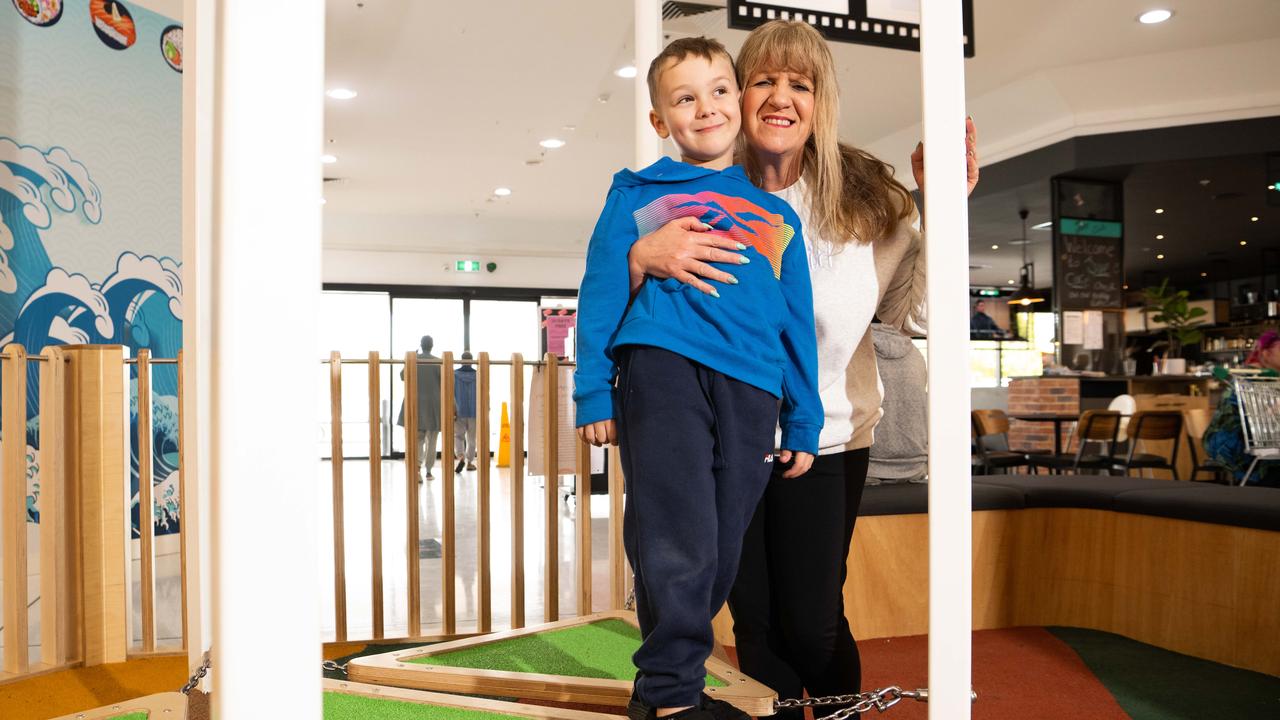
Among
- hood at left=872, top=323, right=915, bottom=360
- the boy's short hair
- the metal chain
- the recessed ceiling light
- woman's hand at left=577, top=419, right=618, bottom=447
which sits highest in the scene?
the recessed ceiling light

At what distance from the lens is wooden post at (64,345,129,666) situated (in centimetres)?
301

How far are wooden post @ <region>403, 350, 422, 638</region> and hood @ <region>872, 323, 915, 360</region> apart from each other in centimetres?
174

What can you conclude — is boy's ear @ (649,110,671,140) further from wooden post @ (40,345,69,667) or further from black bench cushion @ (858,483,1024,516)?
wooden post @ (40,345,69,667)

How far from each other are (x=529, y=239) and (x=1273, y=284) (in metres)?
11.7

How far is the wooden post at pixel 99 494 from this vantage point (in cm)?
301

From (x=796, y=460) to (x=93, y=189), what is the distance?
15.6 ft

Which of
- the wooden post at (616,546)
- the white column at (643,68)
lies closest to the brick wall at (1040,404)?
the wooden post at (616,546)

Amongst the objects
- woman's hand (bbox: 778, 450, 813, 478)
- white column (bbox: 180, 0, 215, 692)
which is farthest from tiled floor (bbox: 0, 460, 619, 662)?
woman's hand (bbox: 778, 450, 813, 478)

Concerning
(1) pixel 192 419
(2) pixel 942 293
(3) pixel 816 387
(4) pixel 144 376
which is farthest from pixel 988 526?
(4) pixel 144 376

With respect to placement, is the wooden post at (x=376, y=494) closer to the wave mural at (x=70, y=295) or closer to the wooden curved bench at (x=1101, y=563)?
the wooden curved bench at (x=1101, y=563)

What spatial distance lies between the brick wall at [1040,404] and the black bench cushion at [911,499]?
4968 millimetres

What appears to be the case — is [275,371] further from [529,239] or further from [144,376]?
[529,239]

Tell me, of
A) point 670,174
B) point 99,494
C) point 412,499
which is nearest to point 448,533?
point 412,499

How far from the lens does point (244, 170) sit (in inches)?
21.3
